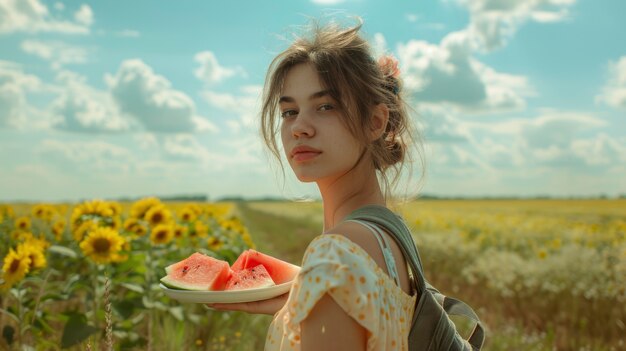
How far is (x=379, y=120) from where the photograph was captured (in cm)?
199

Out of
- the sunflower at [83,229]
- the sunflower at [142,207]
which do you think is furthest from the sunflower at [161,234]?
the sunflower at [83,229]

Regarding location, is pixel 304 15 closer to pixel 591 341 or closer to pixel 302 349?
pixel 302 349

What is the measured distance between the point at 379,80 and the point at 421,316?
0.73m

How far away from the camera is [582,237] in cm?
977

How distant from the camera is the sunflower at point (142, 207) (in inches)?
214

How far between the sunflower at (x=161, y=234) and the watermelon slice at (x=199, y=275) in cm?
277

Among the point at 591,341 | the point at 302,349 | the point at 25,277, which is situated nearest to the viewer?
the point at 302,349

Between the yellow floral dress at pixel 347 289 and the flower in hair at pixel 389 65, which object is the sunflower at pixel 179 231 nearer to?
the flower in hair at pixel 389 65

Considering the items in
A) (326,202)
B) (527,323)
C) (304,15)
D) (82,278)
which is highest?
(304,15)

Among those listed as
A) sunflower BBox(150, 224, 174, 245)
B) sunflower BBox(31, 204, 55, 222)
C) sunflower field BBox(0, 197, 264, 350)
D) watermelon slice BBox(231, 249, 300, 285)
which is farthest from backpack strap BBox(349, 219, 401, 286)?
sunflower BBox(31, 204, 55, 222)

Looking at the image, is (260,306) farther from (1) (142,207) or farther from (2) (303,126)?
(1) (142,207)

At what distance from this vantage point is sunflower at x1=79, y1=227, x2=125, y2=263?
13.9 feet

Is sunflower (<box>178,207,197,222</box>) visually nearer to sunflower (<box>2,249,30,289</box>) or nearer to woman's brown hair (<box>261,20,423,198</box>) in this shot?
sunflower (<box>2,249,30,289</box>)

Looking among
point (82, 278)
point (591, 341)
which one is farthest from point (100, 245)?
point (591, 341)
